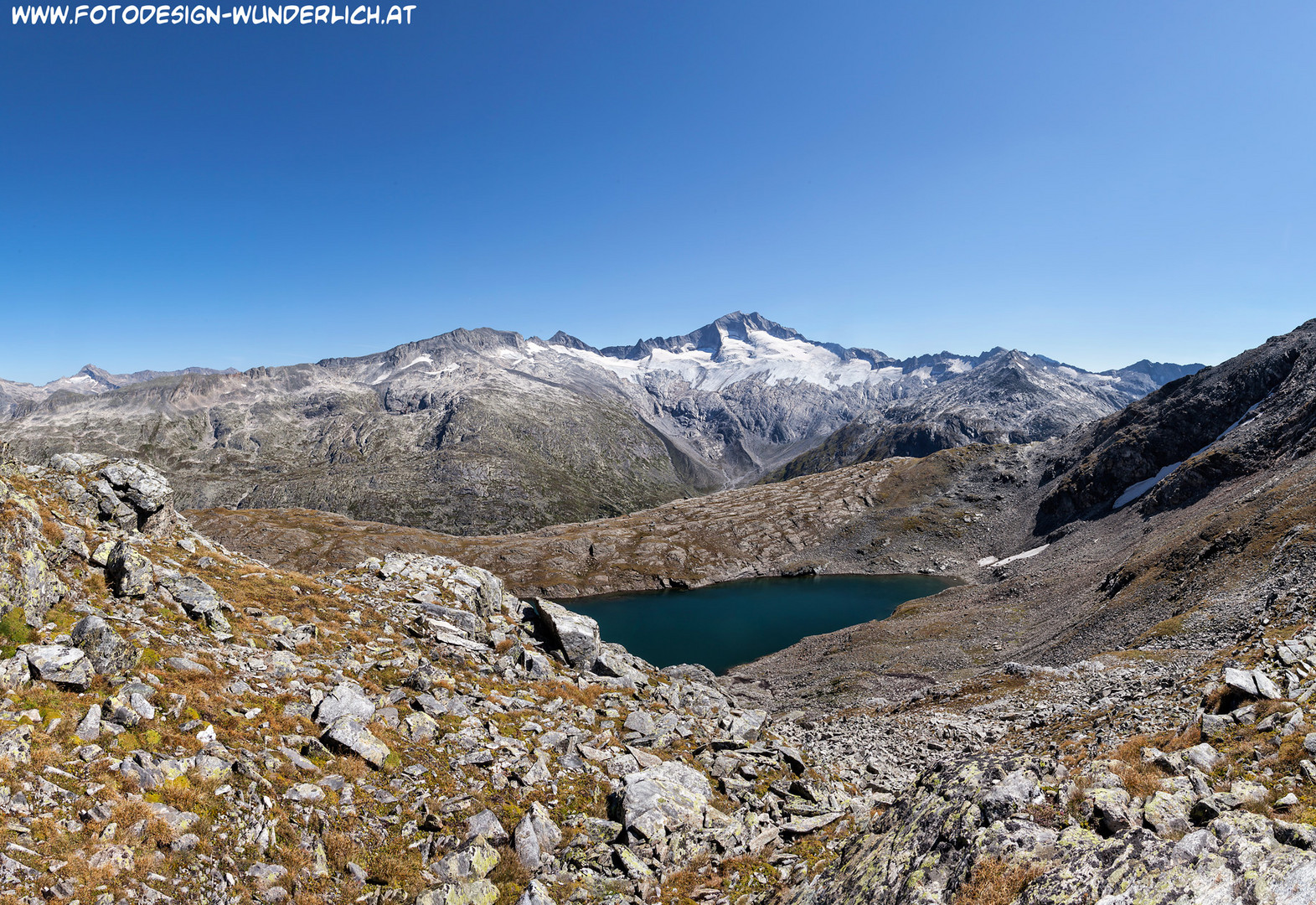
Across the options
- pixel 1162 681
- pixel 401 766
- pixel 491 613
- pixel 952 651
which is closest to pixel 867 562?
pixel 952 651

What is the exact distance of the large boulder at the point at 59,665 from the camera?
14219 mm

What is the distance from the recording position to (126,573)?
1989 cm

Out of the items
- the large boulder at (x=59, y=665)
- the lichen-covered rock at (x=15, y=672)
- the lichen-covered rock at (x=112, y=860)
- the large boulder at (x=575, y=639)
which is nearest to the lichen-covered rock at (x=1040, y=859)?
the lichen-covered rock at (x=112, y=860)

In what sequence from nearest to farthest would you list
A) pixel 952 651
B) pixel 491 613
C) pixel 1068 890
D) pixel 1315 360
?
1. pixel 1068 890
2. pixel 491 613
3. pixel 952 651
4. pixel 1315 360

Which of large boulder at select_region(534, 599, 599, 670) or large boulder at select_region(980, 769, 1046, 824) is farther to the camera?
large boulder at select_region(534, 599, 599, 670)

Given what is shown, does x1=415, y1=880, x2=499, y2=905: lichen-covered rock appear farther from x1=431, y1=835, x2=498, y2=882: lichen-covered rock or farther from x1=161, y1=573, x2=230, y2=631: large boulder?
x1=161, y1=573, x2=230, y2=631: large boulder

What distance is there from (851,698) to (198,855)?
53.2m

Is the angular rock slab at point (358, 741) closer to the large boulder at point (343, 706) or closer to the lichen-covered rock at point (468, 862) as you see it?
the large boulder at point (343, 706)

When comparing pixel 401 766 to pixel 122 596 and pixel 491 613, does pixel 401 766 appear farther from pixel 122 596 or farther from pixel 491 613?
pixel 491 613

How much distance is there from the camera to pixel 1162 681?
96.1 feet

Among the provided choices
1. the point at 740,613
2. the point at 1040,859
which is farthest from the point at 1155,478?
the point at 1040,859

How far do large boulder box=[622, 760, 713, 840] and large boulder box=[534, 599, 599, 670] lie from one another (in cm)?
1296

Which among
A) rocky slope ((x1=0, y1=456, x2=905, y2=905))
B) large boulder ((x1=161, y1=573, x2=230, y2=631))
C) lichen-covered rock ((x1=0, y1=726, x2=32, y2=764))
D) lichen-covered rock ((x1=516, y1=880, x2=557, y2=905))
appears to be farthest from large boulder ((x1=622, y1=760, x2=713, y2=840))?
large boulder ((x1=161, y1=573, x2=230, y2=631))

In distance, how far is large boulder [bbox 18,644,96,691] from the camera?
46.6ft
